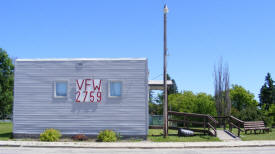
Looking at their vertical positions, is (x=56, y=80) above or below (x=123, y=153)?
above

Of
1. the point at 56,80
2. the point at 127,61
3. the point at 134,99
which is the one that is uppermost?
the point at 127,61

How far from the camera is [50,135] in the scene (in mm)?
17047

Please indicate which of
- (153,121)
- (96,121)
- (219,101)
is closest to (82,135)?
(96,121)

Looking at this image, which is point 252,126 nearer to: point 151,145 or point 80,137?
point 151,145

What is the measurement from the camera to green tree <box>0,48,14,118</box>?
165 ft

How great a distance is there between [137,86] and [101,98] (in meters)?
2.23

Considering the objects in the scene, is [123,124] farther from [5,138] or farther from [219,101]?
[219,101]

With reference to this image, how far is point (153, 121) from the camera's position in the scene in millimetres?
23172

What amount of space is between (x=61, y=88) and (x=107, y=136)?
4.12 meters

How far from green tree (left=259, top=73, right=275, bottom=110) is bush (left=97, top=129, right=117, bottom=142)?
55.6 m

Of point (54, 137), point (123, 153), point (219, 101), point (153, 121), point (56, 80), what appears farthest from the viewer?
point (219, 101)

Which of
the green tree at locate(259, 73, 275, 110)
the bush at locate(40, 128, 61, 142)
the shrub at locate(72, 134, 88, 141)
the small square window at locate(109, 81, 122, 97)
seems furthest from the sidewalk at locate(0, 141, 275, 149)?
the green tree at locate(259, 73, 275, 110)

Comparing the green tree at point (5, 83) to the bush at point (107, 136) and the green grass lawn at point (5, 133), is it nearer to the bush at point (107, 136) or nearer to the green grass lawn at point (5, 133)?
the green grass lawn at point (5, 133)

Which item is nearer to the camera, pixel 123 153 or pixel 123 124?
pixel 123 153
